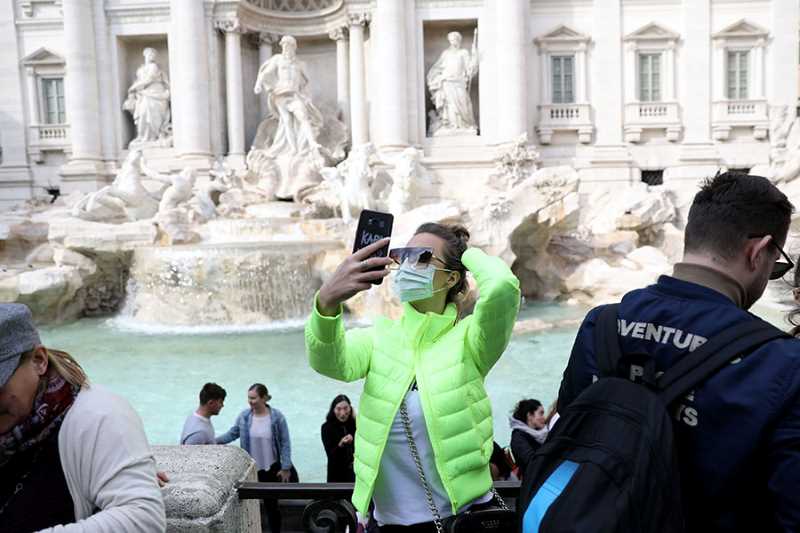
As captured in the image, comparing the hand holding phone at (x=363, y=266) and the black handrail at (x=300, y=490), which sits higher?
the hand holding phone at (x=363, y=266)

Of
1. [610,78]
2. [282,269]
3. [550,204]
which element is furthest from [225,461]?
[610,78]

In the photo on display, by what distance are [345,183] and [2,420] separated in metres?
10.8

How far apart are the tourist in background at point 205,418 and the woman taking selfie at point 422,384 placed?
2151 mm

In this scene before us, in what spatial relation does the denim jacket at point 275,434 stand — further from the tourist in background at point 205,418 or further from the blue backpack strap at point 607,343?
the blue backpack strap at point 607,343

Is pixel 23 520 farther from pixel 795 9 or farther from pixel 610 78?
pixel 795 9

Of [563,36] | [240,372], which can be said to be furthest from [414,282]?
[563,36]

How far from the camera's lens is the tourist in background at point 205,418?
11.6ft

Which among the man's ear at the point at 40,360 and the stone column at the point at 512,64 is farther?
the stone column at the point at 512,64

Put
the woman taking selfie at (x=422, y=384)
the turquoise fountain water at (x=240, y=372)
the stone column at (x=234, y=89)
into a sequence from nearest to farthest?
the woman taking selfie at (x=422, y=384) < the turquoise fountain water at (x=240, y=372) < the stone column at (x=234, y=89)

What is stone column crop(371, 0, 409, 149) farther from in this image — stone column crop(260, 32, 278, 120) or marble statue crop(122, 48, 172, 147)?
marble statue crop(122, 48, 172, 147)

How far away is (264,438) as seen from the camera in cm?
357

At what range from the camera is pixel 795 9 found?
15.8m

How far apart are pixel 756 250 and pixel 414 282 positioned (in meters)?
0.84

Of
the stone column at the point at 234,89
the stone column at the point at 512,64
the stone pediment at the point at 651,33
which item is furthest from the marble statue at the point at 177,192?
the stone pediment at the point at 651,33
